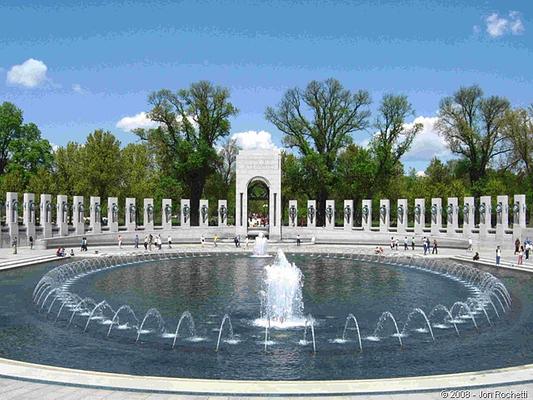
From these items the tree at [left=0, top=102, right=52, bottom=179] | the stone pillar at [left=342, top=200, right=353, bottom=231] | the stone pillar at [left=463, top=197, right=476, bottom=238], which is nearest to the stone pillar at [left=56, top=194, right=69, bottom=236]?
the tree at [left=0, top=102, right=52, bottom=179]

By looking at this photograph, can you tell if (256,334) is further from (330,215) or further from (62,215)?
(330,215)

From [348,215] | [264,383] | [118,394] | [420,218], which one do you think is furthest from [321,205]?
[118,394]

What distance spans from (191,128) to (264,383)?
58.5 m

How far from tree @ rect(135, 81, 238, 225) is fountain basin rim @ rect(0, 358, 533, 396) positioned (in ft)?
180

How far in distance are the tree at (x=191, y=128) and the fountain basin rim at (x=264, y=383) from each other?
2154 inches

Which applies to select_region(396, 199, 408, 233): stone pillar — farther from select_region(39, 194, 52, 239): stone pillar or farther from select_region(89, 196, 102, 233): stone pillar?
select_region(39, 194, 52, 239): stone pillar

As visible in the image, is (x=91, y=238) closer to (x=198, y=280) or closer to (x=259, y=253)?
(x=259, y=253)

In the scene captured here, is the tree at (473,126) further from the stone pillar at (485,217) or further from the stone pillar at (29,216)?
the stone pillar at (29,216)

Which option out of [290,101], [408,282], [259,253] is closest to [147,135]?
[290,101]

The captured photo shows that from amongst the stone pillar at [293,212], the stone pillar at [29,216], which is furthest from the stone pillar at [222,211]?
the stone pillar at [29,216]

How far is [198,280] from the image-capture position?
28.5 m

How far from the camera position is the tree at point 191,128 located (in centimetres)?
6638

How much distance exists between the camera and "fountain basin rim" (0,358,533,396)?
35.3ft

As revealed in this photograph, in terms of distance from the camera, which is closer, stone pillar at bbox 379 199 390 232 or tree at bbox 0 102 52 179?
stone pillar at bbox 379 199 390 232
